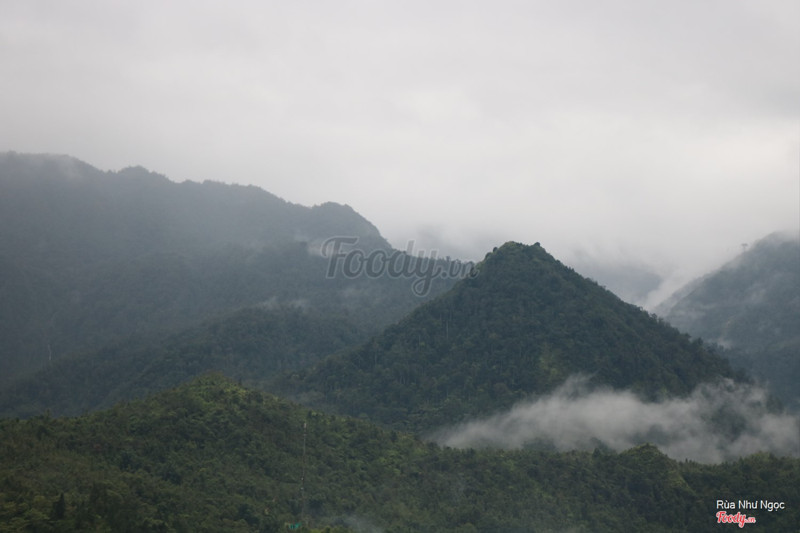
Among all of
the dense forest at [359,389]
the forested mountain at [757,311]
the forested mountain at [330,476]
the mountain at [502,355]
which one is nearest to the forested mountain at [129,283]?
the dense forest at [359,389]

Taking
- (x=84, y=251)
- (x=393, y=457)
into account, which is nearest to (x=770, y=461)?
(x=393, y=457)

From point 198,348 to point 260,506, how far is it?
59689mm

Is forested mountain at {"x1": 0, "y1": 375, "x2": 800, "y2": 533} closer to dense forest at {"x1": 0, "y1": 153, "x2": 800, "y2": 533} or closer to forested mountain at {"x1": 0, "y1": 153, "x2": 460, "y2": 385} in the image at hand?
dense forest at {"x1": 0, "y1": 153, "x2": 800, "y2": 533}

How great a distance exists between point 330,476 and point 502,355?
3499 cm

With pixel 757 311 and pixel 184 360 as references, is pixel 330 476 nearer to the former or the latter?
pixel 184 360

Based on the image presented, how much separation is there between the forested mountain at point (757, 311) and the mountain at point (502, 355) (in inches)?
1125

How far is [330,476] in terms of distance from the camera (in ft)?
210

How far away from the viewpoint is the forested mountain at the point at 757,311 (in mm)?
121562

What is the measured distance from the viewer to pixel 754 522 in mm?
64625

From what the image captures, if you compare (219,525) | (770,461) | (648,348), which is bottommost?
(219,525)

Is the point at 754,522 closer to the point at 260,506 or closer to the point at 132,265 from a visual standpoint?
the point at 260,506

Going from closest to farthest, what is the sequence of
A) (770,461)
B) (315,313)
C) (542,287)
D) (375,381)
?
(770,461)
(375,381)
(542,287)
(315,313)

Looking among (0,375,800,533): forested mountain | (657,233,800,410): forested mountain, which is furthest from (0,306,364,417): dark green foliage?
(657,233,800,410): forested mountain

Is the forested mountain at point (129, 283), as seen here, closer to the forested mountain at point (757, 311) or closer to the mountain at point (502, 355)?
the mountain at point (502, 355)
